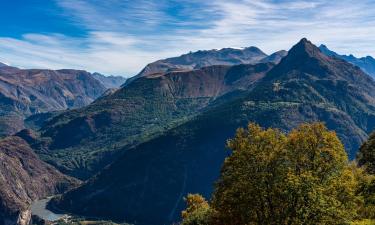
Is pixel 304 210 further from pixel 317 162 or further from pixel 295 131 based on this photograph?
pixel 295 131

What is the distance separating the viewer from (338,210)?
48.9 metres

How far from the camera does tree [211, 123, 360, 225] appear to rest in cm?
4841

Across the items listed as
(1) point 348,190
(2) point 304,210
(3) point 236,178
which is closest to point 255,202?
(3) point 236,178

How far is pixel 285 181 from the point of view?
164 ft

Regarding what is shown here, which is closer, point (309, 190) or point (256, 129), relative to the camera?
point (309, 190)

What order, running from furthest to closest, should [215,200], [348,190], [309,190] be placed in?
[215,200]
[348,190]
[309,190]

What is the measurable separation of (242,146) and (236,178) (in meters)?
4.19

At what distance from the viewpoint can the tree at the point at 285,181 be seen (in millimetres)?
48406

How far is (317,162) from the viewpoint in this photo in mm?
55938

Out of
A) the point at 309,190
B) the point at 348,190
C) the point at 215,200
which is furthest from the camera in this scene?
the point at 215,200

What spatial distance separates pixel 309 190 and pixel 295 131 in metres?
13.9

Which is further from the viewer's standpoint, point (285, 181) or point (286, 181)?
point (285, 181)

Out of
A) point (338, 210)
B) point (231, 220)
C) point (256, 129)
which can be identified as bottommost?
point (231, 220)

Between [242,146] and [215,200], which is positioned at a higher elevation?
[242,146]
